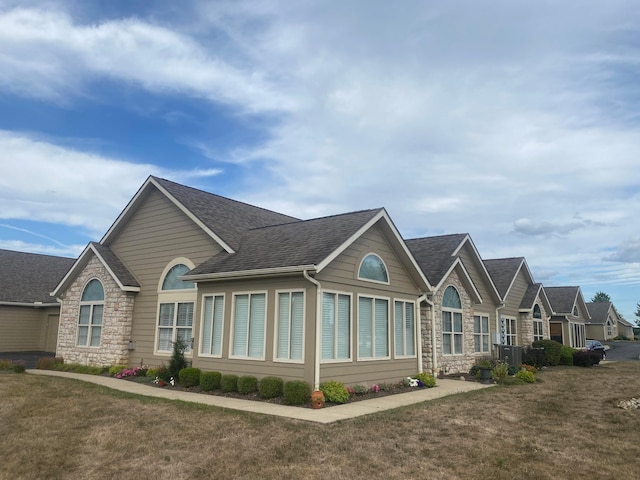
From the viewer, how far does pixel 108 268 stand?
18625 mm

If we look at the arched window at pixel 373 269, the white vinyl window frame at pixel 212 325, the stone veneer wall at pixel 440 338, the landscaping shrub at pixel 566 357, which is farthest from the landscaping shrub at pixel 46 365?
the landscaping shrub at pixel 566 357

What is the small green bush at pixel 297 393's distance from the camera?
11.5 metres

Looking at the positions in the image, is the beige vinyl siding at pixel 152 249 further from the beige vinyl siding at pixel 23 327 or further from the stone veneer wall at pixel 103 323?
the beige vinyl siding at pixel 23 327

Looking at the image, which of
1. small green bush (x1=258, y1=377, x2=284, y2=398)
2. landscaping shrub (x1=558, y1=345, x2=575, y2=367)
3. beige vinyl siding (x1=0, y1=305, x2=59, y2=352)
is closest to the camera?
small green bush (x1=258, y1=377, x2=284, y2=398)

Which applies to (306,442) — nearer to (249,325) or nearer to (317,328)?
(317,328)

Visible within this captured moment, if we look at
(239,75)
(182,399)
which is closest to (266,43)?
(239,75)

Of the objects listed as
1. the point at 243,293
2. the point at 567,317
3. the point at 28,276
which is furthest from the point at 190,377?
the point at 567,317

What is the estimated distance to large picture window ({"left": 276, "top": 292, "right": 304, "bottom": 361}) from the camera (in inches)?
493

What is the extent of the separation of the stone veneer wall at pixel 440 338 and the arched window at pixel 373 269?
12.8ft

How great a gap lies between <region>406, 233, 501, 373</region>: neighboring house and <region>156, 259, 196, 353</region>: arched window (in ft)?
28.7

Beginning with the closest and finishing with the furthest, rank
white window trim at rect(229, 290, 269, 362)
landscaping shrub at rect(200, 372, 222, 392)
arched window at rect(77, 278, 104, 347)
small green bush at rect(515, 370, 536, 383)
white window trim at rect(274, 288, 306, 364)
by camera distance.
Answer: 1. white window trim at rect(274, 288, 306, 364)
2. white window trim at rect(229, 290, 269, 362)
3. landscaping shrub at rect(200, 372, 222, 392)
4. small green bush at rect(515, 370, 536, 383)
5. arched window at rect(77, 278, 104, 347)

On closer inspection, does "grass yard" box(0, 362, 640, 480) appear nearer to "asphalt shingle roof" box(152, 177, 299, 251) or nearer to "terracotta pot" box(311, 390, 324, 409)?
"terracotta pot" box(311, 390, 324, 409)

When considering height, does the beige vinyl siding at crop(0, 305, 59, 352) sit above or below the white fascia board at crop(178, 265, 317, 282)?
Answer: below

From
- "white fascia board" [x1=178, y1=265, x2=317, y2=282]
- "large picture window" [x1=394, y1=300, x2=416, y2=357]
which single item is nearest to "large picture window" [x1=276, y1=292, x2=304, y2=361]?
"white fascia board" [x1=178, y1=265, x2=317, y2=282]
